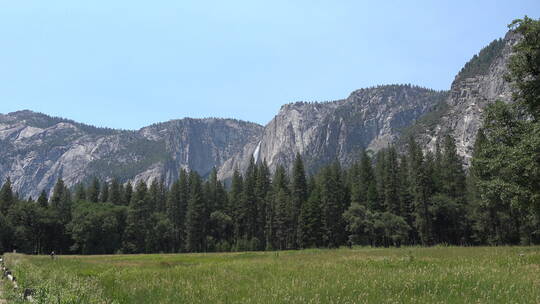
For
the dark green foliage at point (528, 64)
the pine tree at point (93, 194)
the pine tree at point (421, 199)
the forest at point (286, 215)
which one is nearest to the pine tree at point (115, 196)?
the forest at point (286, 215)

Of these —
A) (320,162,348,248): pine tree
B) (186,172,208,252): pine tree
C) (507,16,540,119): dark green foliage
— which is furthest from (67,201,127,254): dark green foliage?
(507,16,540,119): dark green foliage

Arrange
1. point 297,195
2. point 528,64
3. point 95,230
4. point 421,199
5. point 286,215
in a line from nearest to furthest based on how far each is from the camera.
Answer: point 528,64
point 421,199
point 95,230
point 286,215
point 297,195

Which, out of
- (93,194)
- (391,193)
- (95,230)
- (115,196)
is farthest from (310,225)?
(93,194)

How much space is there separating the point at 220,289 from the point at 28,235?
90.2 m

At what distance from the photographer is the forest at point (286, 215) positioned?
7719 cm

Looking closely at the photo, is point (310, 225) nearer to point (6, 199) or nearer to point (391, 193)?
point (391, 193)

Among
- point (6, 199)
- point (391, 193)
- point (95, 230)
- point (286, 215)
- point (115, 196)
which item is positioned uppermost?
point (115, 196)

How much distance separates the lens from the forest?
7719 centimetres

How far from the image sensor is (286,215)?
94.1 metres

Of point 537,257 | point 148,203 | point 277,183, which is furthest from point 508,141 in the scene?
point 148,203

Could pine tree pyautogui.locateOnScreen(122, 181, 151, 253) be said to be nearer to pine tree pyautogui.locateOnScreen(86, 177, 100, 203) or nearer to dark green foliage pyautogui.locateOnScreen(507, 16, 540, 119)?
pine tree pyautogui.locateOnScreen(86, 177, 100, 203)

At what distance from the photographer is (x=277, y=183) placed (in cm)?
10538

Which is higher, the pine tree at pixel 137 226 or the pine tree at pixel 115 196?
the pine tree at pixel 115 196

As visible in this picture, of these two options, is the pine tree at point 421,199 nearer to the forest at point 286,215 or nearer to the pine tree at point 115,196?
the forest at point 286,215
